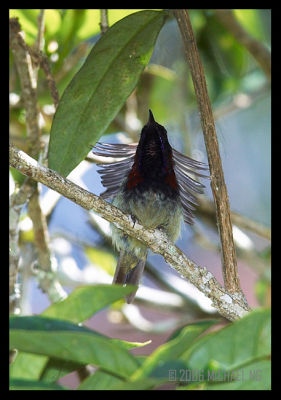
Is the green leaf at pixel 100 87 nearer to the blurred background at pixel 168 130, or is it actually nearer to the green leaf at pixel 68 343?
the blurred background at pixel 168 130

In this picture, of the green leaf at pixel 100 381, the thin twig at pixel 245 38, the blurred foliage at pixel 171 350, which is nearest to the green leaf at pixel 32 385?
the blurred foliage at pixel 171 350

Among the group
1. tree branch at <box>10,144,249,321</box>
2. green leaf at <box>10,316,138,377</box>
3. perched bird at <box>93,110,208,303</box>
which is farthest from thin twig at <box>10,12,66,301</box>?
green leaf at <box>10,316,138,377</box>

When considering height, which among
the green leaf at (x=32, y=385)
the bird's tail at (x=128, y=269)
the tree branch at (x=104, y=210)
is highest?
the bird's tail at (x=128, y=269)

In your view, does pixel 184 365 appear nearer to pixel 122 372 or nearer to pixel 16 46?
pixel 122 372

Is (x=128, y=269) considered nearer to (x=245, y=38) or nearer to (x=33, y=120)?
(x=33, y=120)

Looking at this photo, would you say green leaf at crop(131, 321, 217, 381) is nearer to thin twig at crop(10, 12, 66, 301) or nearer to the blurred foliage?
the blurred foliage

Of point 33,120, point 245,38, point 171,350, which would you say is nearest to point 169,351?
point 171,350
